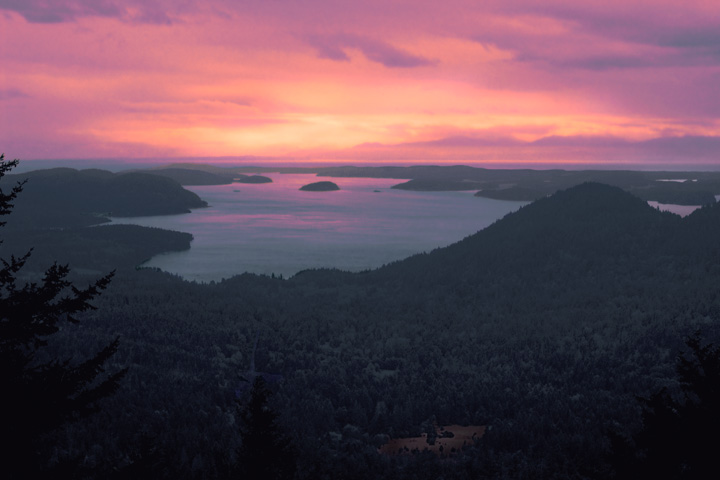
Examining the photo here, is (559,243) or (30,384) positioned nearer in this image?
(30,384)

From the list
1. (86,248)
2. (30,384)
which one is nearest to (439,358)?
(30,384)

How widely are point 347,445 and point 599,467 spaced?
18306mm

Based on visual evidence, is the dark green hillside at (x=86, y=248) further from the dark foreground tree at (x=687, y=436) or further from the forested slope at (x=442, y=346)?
the dark foreground tree at (x=687, y=436)

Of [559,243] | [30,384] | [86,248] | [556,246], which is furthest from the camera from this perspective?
[86,248]

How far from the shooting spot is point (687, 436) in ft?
A: 62.1

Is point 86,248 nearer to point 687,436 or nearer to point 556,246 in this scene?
point 556,246

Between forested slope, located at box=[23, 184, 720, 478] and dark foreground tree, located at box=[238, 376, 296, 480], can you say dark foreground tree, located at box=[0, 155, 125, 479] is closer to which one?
dark foreground tree, located at box=[238, 376, 296, 480]

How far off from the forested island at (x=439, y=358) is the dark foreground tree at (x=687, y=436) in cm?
7

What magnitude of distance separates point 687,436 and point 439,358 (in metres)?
46.5

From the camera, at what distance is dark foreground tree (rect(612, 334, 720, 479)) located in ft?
60.9

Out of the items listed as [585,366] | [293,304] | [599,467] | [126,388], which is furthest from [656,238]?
[126,388]

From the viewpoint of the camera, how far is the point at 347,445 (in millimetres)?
44094

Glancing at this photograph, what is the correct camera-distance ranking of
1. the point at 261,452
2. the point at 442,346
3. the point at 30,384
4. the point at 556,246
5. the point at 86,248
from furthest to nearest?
the point at 86,248
the point at 556,246
the point at 442,346
the point at 261,452
the point at 30,384

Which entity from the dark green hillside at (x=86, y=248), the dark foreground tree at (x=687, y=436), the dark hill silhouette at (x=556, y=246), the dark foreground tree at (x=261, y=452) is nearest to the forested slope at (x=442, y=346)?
the dark hill silhouette at (x=556, y=246)
